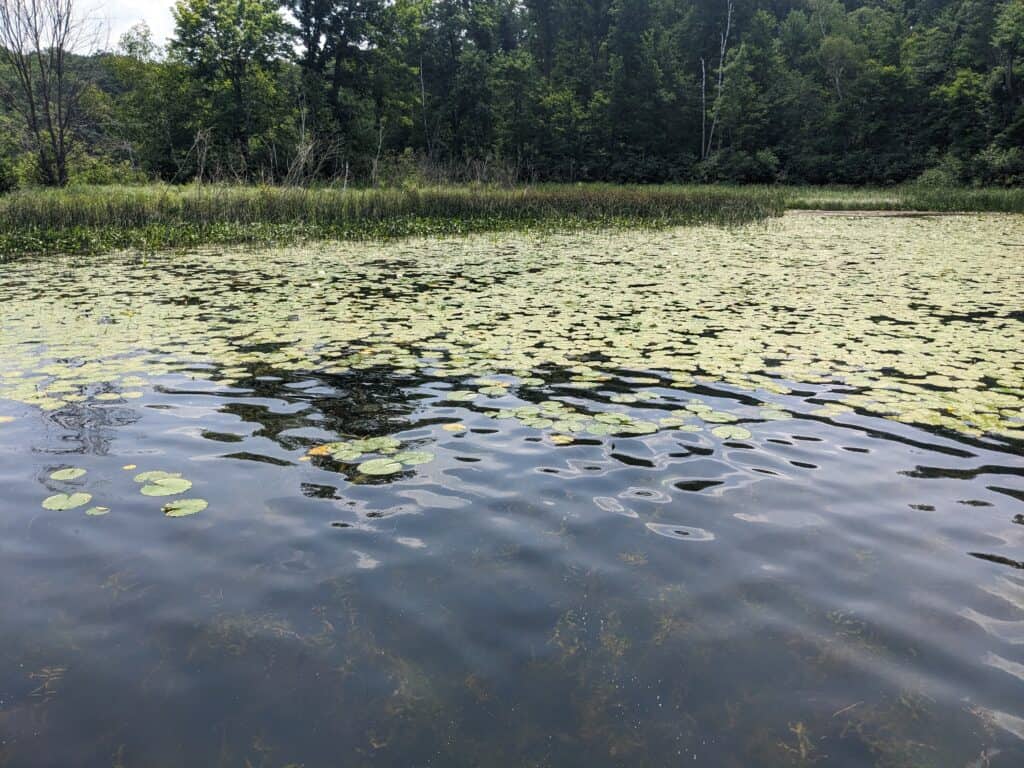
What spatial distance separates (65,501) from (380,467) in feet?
3.92

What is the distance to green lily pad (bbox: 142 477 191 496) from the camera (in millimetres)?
2697

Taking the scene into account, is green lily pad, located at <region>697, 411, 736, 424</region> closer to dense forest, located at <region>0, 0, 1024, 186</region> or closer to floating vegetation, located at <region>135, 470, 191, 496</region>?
floating vegetation, located at <region>135, 470, 191, 496</region>

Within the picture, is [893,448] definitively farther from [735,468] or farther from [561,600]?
[561,600]

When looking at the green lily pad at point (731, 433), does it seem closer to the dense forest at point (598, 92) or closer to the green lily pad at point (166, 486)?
the green lily pad at point (166, 486)

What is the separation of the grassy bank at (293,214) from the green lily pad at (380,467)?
10271 mm

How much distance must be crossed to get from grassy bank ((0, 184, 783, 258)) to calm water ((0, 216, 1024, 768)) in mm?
8062

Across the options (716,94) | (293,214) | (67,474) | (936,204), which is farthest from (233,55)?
(67,474)

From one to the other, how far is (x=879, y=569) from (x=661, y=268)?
23.2 ft

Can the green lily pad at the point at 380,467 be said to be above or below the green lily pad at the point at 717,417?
below

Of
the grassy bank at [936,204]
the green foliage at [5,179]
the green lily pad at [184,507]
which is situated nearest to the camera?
the green lily pad at [184,507]

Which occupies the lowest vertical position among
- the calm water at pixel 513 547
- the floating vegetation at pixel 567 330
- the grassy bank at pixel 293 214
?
the calm water at pixel 513 547

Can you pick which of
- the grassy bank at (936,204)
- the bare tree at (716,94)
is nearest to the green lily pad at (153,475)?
the grassy bank at (936,204)

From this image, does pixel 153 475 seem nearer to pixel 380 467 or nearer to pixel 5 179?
pixel 380 467

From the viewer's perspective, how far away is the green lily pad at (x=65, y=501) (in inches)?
102
